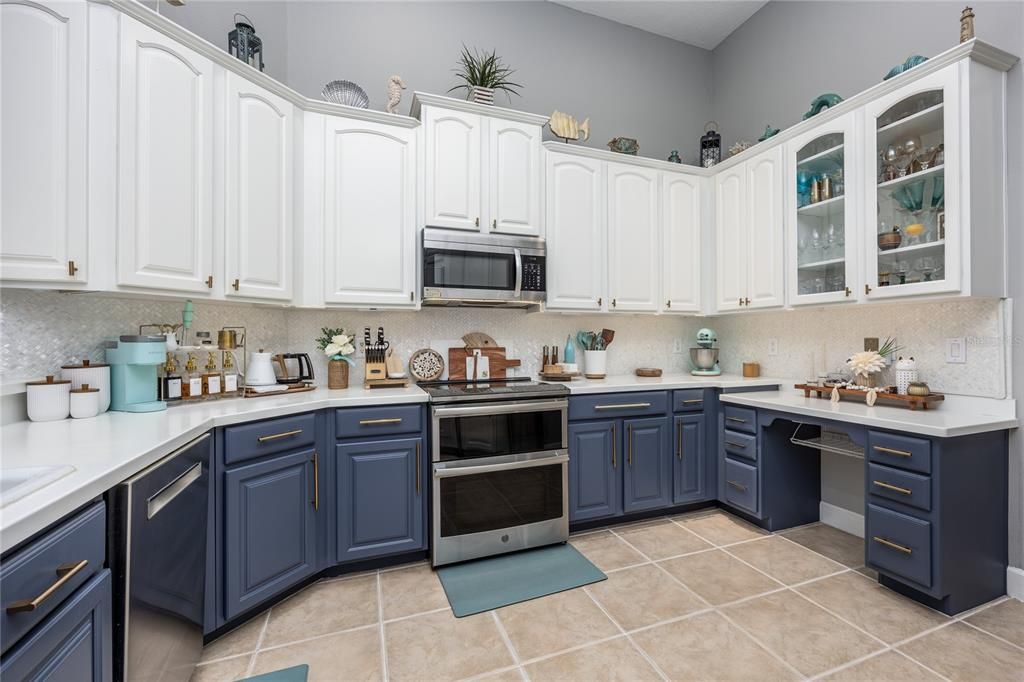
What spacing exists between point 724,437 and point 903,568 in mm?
1102

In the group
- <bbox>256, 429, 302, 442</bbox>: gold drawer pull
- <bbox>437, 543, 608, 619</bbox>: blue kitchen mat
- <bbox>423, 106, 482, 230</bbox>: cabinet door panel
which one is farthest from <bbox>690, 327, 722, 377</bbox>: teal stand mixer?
<bbox>256, 429, 302, 442</bbox>: gold drawer pull

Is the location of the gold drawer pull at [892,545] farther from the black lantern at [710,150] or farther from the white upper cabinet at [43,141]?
the white upper cabinet at [43,141]

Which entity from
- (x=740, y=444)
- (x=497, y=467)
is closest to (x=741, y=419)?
(x=740, y=444)

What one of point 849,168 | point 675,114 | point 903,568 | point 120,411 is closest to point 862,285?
point 849,168

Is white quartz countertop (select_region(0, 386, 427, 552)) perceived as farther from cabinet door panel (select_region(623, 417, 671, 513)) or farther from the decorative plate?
cabinet door panel (select_region(623, 417, 671, 513))

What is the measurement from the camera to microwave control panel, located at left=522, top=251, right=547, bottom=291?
2.84 m

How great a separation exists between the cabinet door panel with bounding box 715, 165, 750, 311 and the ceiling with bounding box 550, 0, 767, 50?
136 cm

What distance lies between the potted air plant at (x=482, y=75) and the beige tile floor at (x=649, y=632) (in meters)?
2.81

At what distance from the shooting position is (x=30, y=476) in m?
1.08

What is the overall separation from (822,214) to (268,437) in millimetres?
3255

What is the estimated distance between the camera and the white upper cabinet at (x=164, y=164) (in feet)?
5.76

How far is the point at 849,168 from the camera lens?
8.19 feet

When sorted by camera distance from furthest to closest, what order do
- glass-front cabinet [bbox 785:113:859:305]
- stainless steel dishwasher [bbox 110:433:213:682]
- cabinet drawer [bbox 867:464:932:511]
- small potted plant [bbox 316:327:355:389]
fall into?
1. small potted plant [bbox 316:327:355:389]
2. glass-front cabinet [bbox 785:113:859:305]
3. cabinet drawer [bbox 867:464:932:511]
4. stainless steel dishwasher [bbox 110:433:213:682]

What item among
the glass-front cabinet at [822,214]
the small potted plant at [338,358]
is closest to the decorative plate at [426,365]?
the small potted plant at [338,358]
